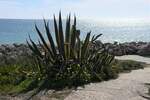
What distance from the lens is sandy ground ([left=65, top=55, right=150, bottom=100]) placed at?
8.12 m

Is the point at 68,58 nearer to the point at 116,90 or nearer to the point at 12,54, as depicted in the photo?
the point at 116,90

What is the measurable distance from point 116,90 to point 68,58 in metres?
1.82

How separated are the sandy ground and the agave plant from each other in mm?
462

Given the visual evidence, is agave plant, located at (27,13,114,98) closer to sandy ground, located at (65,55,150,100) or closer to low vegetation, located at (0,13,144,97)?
low vegetation, located at (0,13,144,97)

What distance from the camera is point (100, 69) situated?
10.2 meters

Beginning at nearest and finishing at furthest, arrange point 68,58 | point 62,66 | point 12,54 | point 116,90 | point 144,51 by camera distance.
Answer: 1. point 116,90
2. point 62,66
3. point 68,58
4. point 144,51
5. point 12,54

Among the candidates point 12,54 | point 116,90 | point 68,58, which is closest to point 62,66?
point 68,58

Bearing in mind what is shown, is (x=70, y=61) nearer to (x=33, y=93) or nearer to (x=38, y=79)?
(x=38, y=79)

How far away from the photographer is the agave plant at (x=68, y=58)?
9648mm

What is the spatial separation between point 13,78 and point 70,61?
1339mm

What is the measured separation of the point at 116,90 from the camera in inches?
342

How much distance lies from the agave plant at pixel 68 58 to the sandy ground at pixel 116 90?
1.51 ft

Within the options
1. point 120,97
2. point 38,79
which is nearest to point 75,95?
point 120,97

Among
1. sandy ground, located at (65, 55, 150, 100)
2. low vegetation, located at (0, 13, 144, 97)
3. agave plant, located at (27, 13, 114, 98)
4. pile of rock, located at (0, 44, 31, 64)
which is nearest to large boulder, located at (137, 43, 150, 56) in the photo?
pile of rock, located at (0, 44, 31, 64)
